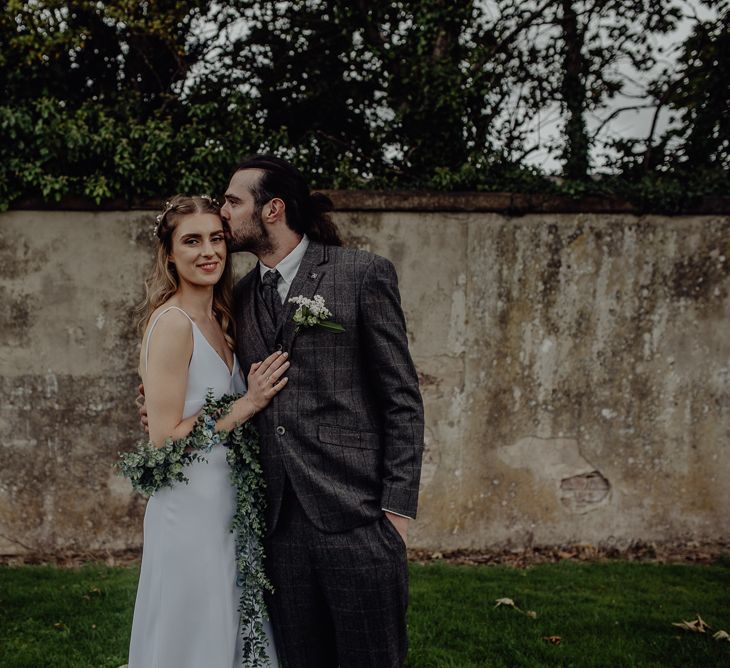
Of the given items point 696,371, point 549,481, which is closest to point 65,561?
point 549,481

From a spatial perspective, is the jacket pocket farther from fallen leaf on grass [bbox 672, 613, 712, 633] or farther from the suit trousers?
fallen leaf on grass [bbox 672, 613, 712, 633]

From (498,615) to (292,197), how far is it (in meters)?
2.91

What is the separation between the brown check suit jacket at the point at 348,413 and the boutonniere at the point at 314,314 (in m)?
0.05

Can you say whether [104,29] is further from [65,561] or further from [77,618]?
[77,618]

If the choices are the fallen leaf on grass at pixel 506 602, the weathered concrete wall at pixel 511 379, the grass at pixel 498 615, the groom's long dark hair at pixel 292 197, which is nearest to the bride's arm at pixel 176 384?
the groom's long dark hair at pixel 292 197

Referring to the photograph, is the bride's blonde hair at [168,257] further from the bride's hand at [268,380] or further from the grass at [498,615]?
the grass at [498,615]

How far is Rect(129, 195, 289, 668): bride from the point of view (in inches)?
95.9

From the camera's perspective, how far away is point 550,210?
522 cm

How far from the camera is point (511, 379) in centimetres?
526

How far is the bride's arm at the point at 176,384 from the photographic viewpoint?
2418 millimetres

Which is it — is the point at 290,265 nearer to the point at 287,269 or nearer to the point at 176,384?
the point at 287,269

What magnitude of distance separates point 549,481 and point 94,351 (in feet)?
12.4

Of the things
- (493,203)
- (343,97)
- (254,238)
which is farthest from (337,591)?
(343,97)

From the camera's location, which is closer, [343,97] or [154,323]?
[154,323]
